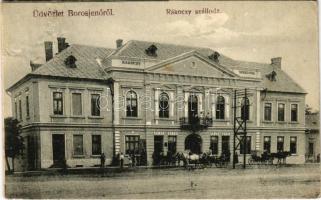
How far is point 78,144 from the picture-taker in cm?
885

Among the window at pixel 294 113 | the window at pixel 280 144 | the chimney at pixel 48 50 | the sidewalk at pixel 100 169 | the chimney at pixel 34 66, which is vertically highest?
the chimney at pixel 48 50

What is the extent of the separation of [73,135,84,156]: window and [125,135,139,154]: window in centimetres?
72

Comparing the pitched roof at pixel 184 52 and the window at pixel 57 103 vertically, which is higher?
the pitched roof at pixel 184 52

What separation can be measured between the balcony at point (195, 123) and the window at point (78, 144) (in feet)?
5.53

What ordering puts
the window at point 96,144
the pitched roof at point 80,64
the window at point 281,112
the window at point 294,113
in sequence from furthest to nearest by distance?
the window at point 281,112, the window at point 294,113, the window at point 96,144, the pitched roof at point 80,64

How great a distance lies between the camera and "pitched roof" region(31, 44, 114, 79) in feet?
28.2

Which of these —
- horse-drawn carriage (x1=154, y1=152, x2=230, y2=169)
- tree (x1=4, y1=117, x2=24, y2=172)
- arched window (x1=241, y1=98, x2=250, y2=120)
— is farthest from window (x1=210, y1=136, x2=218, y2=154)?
tree (x1=4, y1=117, x2=24, y2=172)

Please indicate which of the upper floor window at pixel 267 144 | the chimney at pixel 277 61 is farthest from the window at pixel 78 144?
the chimney at pixel 277 61

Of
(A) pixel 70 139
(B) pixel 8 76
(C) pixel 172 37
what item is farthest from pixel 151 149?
(B) pixel 8 76

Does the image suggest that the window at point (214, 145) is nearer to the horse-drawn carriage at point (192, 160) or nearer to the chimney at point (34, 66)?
the horse-drawn carriage at point (192, 160)

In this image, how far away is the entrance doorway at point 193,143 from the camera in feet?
30.5

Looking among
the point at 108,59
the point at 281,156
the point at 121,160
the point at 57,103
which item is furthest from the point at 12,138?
the point at 281,156

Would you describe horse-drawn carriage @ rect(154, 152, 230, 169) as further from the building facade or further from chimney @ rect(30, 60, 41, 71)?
chimney @ rect(30, 60, 41, 71)

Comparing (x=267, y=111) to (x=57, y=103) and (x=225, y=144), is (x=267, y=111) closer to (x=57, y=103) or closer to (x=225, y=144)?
(x=225, y=144)
